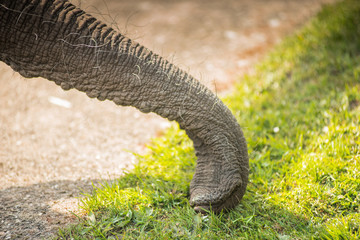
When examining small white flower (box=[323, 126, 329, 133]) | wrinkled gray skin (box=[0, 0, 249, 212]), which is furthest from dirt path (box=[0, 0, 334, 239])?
small white flower (box=[323, 126, 329, 133])

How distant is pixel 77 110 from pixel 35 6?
8.80ft

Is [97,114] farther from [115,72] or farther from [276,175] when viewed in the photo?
[276,175]

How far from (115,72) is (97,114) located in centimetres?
248

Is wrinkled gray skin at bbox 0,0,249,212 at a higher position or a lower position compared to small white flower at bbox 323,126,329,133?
lower

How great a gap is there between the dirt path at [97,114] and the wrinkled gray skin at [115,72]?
0.92ft

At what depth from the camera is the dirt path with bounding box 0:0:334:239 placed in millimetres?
2697

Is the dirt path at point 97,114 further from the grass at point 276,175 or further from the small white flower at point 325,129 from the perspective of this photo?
the small white flower at point 325,129

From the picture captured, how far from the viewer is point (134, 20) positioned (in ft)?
23.2

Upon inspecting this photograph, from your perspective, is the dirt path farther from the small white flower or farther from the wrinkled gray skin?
the small white flower

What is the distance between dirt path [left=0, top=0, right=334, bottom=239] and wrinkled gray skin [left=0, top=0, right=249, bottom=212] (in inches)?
11.0

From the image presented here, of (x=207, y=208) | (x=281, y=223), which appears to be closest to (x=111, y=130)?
(x=207, y=208)

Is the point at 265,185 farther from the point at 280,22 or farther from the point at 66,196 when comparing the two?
the point at 280,22

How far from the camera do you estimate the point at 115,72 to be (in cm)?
215

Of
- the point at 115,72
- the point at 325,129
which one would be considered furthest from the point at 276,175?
the point at 115,72
